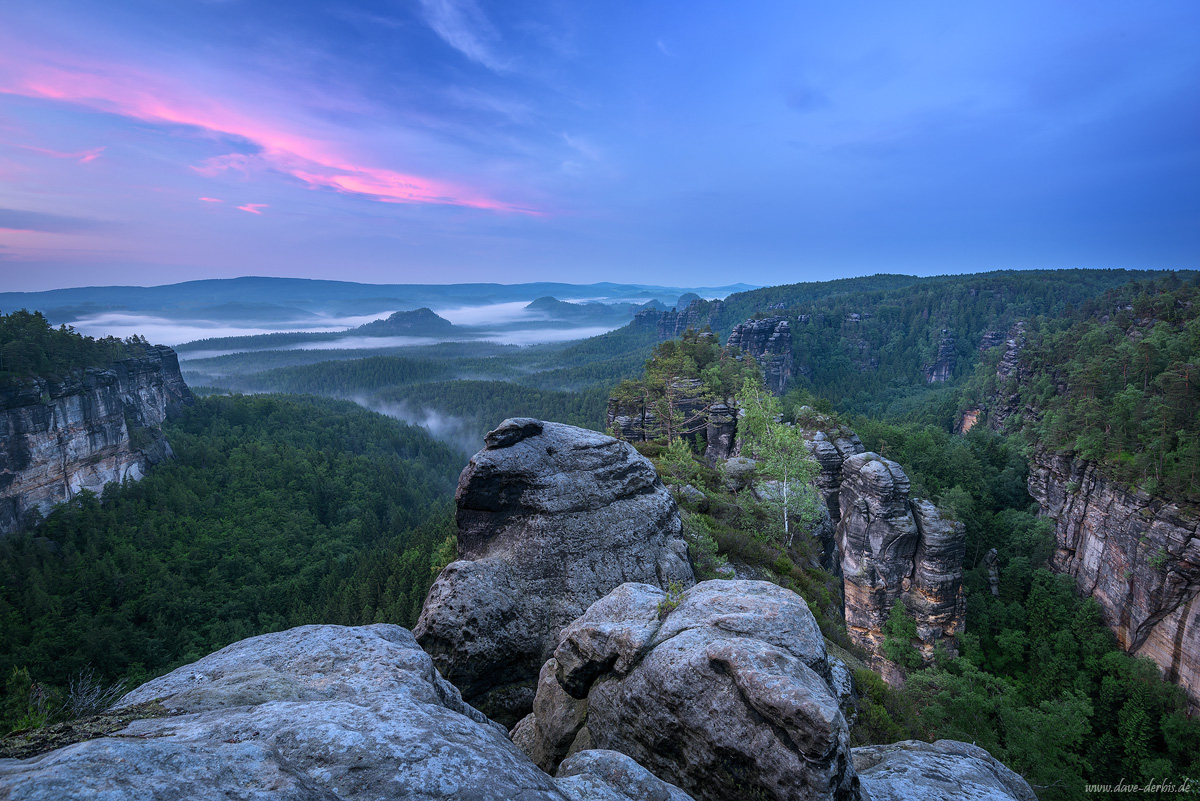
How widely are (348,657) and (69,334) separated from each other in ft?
348

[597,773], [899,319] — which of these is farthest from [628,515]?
[899,319]

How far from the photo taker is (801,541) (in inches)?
1139

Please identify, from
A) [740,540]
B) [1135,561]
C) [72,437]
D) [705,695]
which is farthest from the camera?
[72,437]

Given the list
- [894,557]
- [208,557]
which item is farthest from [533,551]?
[208,557]

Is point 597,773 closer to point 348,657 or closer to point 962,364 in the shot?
point 348,657

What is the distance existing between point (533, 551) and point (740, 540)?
10.6m

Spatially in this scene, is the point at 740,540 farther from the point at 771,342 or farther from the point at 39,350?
the point at 771,342

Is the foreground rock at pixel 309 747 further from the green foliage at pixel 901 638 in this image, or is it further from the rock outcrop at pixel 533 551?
the green foliage at pixel 901 638

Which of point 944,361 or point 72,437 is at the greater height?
point 944,361

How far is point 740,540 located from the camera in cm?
2142

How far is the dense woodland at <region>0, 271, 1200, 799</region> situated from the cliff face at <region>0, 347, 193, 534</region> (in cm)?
346

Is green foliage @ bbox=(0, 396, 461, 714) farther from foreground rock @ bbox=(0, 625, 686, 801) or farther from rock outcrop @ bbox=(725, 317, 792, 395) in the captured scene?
rock outcrop @ bbox=(725, 317, 792, 395)

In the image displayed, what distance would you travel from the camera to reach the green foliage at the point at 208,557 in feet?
181

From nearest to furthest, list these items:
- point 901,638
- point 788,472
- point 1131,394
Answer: point 788,472
point 901,638
point 1131,394
